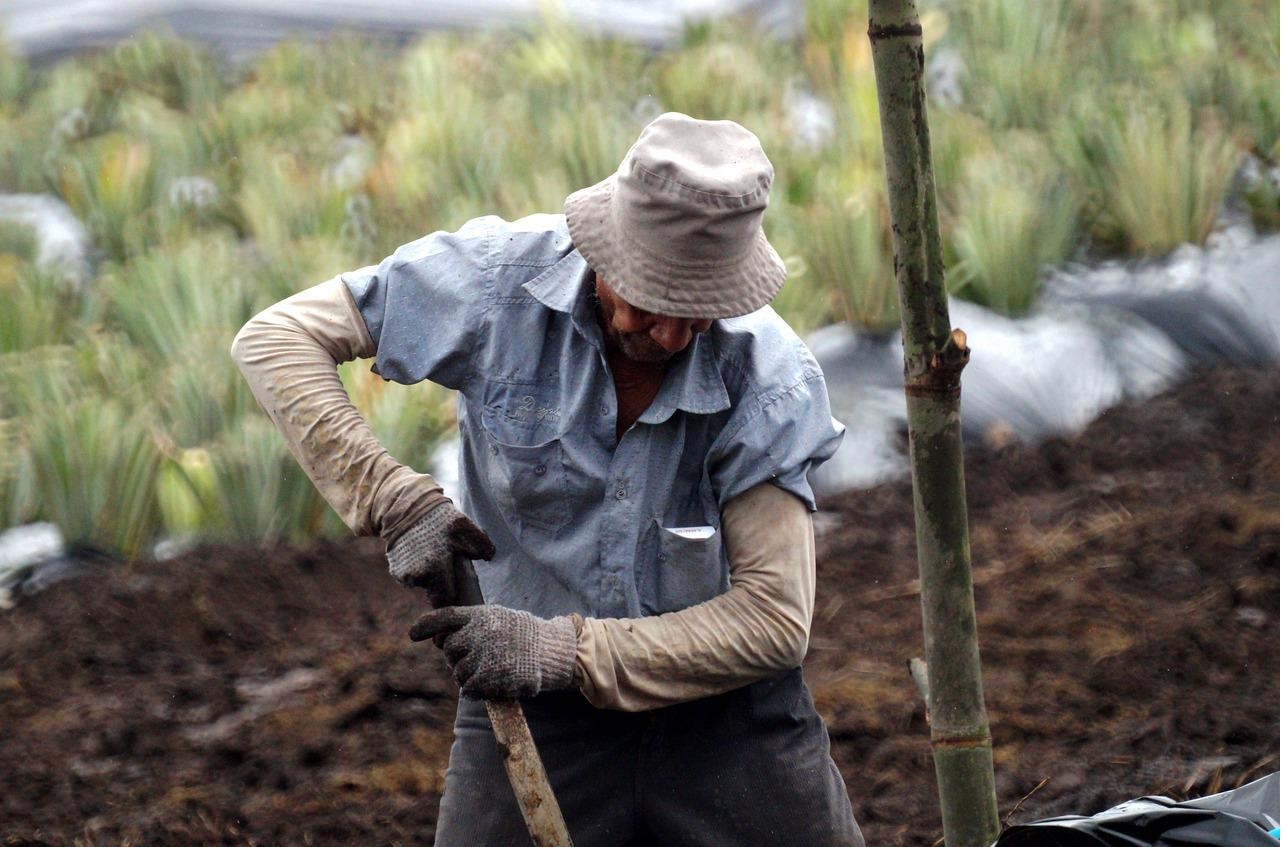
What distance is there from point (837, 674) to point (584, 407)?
64.3 inches

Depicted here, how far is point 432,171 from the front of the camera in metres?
5.47

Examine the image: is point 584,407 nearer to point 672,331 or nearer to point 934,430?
point 672,331

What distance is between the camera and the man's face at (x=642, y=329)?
6.49ft

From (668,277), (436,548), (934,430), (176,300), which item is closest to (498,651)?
(436,548)

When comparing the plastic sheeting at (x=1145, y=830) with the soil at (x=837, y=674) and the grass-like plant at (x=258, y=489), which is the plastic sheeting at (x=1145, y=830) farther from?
the grass-like plant at (x=258, y=489)

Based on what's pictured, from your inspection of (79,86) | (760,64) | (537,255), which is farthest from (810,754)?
(79,86)

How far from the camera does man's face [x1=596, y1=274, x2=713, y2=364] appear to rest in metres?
1.98

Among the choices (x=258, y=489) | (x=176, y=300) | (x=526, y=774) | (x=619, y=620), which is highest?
(x=619, y=620)

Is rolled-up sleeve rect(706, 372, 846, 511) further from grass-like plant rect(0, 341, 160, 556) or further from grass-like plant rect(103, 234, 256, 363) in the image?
grass-like plant rect(103, 234, 256, 363)

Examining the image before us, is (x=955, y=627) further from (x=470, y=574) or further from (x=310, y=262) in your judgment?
(x=310, y=262)

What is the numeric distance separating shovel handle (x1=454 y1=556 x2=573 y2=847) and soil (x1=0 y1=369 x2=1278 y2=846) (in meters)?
1.00

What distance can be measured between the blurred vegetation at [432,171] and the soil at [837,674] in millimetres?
347

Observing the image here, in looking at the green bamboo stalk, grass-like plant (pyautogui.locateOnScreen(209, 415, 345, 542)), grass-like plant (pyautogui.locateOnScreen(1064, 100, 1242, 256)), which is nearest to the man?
the green bamboo stalk

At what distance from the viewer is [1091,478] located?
4.30 metres
